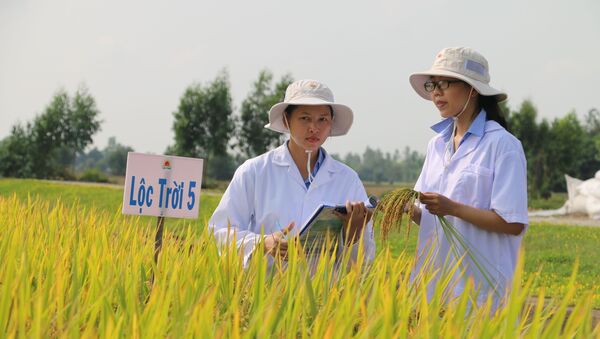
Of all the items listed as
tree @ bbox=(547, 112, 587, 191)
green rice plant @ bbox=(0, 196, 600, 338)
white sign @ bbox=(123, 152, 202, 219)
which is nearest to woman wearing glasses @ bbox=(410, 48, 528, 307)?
green rice plant @ bbox=(0, 196, 600, 338)

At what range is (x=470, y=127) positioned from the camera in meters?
2.80

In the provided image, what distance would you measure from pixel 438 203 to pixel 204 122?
2801 cm

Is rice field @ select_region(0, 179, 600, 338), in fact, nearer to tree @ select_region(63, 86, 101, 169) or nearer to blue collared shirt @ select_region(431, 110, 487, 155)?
blue collared shirt @ select_region(431, 110, 487, 155)

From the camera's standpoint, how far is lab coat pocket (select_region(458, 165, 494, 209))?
9.02 ft

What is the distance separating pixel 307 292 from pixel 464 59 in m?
1.36

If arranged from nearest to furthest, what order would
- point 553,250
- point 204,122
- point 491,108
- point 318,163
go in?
point 491,108 → point 318,163 → point 553,250 → point 204,122

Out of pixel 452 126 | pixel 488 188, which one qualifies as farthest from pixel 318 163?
pixel 488 188

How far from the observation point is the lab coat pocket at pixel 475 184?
275cm

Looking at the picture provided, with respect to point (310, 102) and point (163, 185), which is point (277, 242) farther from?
point (163, 185)

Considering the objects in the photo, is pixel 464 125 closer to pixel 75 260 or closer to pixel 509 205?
pixel 509 205

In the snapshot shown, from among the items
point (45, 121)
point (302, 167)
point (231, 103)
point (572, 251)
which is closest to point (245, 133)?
point (231, 103)

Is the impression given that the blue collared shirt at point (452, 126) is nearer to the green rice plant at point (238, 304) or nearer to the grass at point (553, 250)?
the green rice plant at point (238, 304)

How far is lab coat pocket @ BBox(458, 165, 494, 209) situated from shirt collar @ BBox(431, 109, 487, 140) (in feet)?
0.47

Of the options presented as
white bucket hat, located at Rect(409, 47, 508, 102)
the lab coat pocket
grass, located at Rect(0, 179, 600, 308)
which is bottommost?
grass, located at Rect(0, 179, 600, 308)
